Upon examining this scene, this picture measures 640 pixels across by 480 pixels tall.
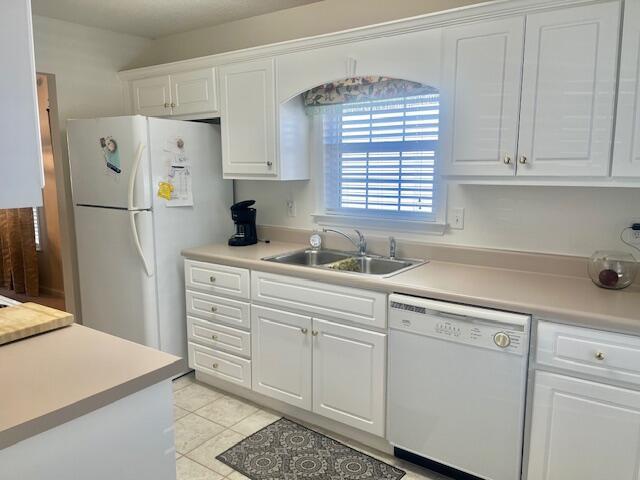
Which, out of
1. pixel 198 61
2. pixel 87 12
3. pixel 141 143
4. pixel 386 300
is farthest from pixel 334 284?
pixel 87 12

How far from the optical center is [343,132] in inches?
121

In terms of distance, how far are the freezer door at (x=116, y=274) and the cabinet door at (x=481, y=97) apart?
74.2 inches

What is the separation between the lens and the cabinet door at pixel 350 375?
2.37 meters

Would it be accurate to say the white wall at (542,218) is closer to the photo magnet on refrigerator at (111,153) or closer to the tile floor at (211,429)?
the tile floor at (211,429)

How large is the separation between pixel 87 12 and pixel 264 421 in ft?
9.28

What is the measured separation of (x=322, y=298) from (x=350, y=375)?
1.34 feet

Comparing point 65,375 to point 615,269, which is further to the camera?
point 615,269

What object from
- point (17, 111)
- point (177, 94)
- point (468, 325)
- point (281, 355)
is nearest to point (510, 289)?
point (468, 325)

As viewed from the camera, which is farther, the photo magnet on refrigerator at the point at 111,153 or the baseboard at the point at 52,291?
the baseboard at the point at 52,291

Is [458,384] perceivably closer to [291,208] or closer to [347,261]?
[347,261]

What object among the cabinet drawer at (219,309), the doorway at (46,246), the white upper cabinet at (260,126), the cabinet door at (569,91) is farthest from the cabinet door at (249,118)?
the doorway at (46,246)

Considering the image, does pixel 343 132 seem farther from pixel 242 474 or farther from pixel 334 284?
pixel 242 474

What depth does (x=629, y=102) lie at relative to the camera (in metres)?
1.88

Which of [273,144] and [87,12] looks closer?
[273,144]
